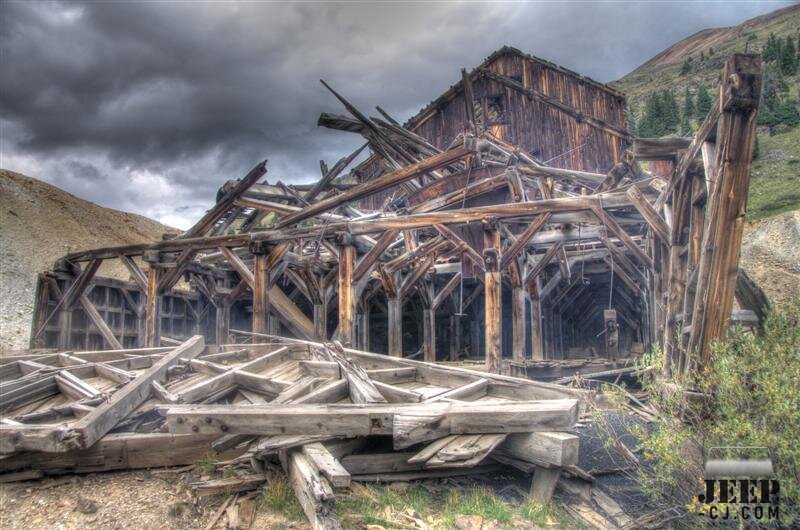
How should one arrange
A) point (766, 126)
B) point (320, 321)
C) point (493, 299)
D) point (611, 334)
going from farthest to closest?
point (766, 126) < point (320, 321) < point (611, 334) < point (493, 299)

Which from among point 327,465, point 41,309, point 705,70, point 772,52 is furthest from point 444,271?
point 705,70

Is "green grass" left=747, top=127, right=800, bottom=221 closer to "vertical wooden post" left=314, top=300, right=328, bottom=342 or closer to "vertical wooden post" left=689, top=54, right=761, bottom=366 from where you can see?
"vertical wooden post" left=314, top=300, right=328, bottom=342

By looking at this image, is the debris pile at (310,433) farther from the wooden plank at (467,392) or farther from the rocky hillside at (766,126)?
the rocky hillside at (766,126)

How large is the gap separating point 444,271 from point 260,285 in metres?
6.15

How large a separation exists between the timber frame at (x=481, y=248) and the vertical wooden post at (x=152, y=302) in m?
0.03

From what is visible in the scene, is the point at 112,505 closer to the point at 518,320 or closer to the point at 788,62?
the point at 518,320

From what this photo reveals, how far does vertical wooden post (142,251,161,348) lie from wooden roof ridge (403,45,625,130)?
1557 centimetres

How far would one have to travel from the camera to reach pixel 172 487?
4.20 metres

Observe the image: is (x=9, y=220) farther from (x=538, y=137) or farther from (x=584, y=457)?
(x=584, y=457)

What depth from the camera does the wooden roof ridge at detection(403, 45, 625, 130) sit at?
2073 cm

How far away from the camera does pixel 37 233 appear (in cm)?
3269

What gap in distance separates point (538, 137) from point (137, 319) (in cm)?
1666

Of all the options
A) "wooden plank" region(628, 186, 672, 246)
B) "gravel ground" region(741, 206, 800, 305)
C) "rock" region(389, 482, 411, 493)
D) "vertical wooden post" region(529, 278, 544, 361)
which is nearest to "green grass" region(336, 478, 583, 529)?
"rock" region(389, 482, 411, 493)

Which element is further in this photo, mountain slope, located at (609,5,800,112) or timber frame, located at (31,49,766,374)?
mountain slope, located at (609,5,800,112)
